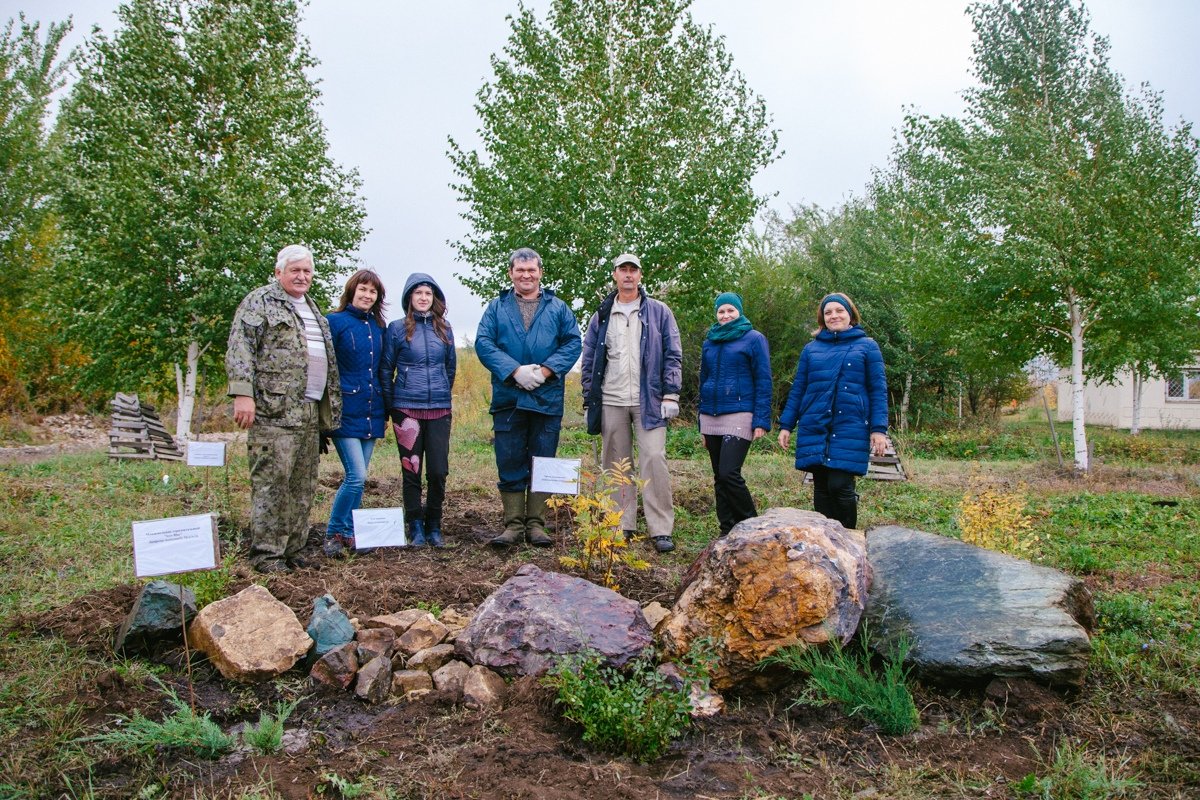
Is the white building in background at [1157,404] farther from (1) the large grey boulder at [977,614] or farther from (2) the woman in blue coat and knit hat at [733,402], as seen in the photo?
(1) the large grey boulder at [977,614]

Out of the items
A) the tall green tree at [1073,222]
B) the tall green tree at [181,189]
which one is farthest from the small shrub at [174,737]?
the tall green tree at [1073,222]

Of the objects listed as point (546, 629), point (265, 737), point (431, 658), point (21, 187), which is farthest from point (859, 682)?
point (21, 187)

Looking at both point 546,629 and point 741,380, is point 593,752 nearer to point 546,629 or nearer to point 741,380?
point 546,629

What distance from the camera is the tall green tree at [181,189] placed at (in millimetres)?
11305

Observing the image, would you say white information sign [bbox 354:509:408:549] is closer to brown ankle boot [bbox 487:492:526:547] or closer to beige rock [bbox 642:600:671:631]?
brown ankle boot [bbox 487:492:526:547]

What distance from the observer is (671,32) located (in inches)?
439

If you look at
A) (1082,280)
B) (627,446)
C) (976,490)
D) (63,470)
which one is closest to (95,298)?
(63,470)

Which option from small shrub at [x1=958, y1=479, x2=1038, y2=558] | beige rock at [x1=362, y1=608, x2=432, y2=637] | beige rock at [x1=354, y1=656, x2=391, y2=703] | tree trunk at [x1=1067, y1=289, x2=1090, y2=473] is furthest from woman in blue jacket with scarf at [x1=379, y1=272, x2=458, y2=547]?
tree trunk at [x1=1067, y1=289, x2=1090, y2=473]

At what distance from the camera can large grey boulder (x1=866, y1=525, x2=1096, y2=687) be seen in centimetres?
290

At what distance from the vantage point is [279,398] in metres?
4.48

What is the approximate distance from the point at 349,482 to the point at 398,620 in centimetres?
185

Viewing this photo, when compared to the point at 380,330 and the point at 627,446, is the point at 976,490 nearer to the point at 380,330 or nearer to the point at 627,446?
the point at 627,446

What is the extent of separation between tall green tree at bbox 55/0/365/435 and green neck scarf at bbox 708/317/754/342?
8.82m

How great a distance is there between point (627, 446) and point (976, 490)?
468 centimetres
